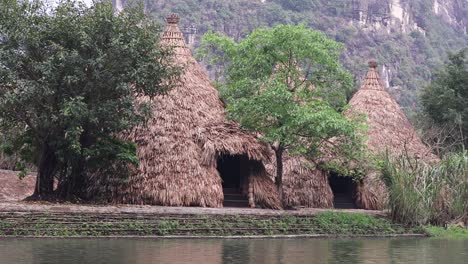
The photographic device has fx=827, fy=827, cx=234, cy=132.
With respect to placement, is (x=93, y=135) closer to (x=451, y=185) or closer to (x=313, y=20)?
(x=451, y=185)

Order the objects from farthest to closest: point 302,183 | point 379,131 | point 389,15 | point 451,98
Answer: point 389,15
point 451,98
point 379,131
point 302,183

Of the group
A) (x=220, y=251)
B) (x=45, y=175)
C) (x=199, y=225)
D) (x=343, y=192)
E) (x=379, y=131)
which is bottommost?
(x=220, y=251)

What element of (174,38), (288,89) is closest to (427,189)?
(288,89)

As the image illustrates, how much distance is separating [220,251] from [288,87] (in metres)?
6.79

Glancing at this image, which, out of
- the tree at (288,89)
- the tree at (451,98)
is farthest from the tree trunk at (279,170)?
the tree at (451,98)

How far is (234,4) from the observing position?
6738 cm

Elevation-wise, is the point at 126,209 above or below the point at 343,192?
below

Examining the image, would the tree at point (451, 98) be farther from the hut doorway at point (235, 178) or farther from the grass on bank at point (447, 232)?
the hut doorway at point (235, 178)

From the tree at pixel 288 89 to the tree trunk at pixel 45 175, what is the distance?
4084 mm

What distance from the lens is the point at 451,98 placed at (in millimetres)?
26266

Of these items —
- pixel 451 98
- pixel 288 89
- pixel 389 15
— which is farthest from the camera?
pixel 389 15

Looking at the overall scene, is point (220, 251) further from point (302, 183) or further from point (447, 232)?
point (302, 183)

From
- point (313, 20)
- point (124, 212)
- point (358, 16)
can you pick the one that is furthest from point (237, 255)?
point (358, 16)

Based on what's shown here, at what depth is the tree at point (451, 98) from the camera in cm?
2606
